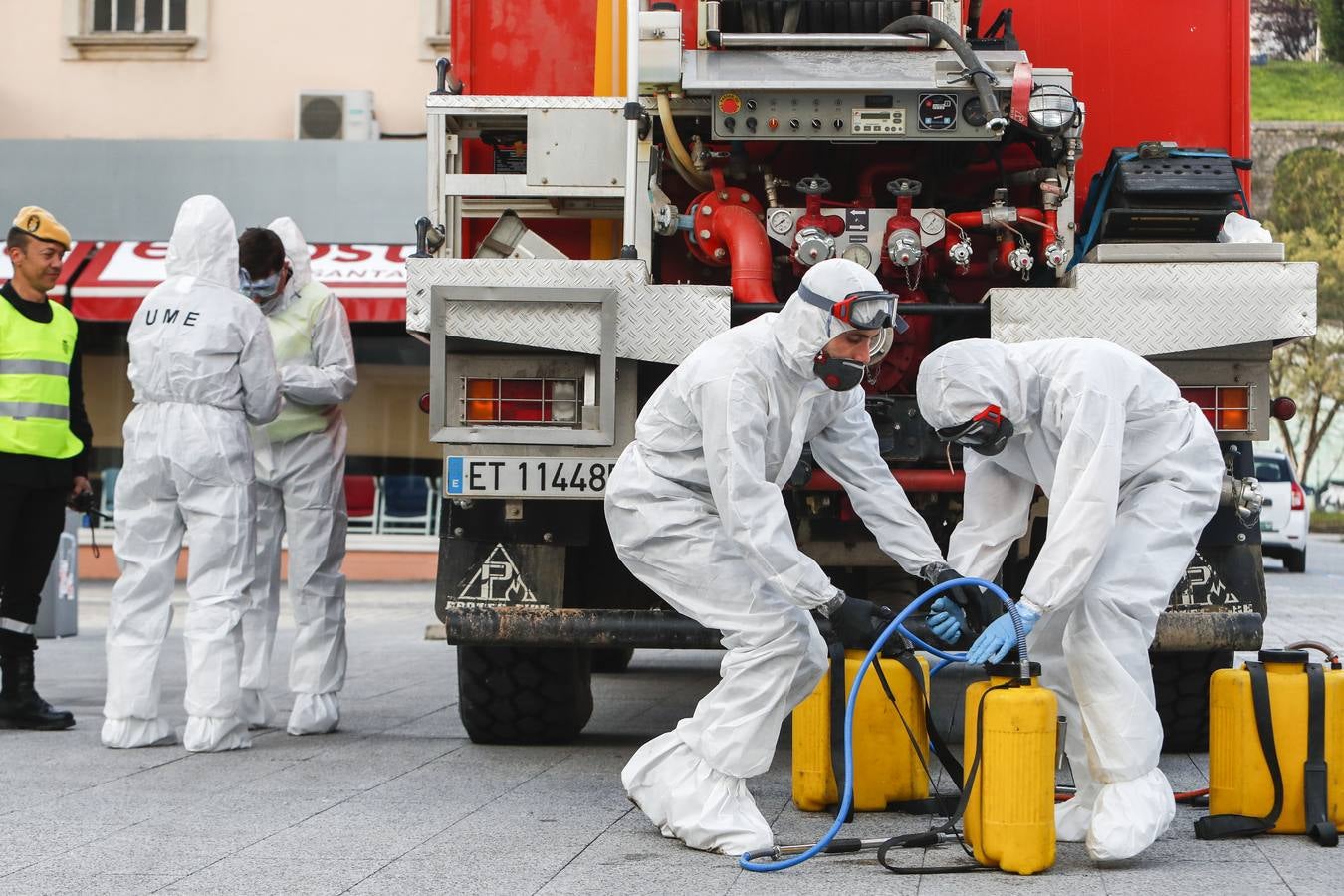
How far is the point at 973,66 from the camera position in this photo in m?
5.61

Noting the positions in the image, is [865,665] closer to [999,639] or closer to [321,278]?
[999,639]

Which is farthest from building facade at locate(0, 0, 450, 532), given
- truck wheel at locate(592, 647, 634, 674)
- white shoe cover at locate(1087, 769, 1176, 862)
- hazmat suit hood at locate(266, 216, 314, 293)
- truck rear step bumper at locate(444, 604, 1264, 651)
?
white shoe cover at locate(1087, 769, 1176, 862)

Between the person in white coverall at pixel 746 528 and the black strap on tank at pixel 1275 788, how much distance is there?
0.88 meters

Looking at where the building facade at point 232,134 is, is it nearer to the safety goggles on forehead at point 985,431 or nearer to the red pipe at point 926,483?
the red pipe at point 926,483

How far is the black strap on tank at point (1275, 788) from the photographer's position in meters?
4.60

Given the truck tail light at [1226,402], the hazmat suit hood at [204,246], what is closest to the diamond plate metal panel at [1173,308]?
the truck tail light at [1226,402]

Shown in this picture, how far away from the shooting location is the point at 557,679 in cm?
629

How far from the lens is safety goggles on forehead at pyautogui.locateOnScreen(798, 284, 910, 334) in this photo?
4434 mm

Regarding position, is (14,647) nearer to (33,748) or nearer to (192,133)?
(33,748)

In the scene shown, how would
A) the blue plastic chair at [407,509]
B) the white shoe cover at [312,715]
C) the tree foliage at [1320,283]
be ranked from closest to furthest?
the white shoe cover at [312,715], the blue plastic chair at [407,509], the tree foliage at [1320,283]

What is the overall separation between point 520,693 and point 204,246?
2064mm

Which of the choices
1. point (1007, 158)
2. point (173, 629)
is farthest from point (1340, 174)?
point (1007, 158)

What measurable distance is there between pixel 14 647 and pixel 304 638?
1.20 meters

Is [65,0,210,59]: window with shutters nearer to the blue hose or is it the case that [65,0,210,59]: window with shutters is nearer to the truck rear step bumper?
the truck rear step bumper
